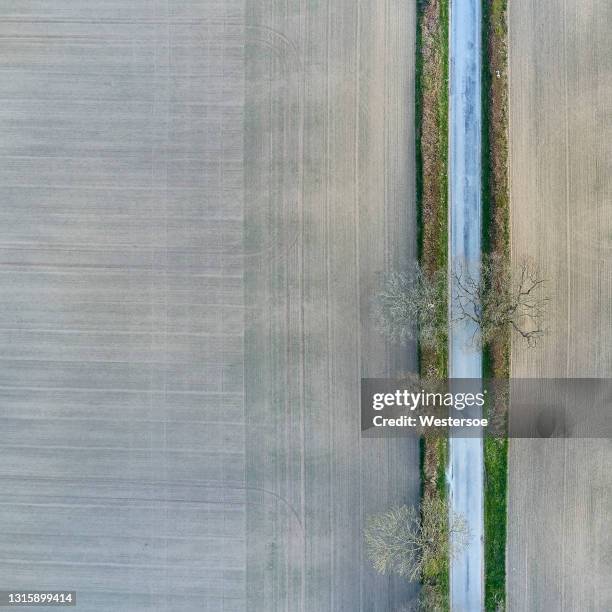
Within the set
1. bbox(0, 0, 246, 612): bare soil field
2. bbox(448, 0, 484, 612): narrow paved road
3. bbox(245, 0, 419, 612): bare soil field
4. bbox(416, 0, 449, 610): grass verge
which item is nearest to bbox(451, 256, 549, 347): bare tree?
bbox(448, 0, 484, 612): narrow paved road

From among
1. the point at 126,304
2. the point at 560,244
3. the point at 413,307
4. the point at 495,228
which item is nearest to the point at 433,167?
the point at 495,228

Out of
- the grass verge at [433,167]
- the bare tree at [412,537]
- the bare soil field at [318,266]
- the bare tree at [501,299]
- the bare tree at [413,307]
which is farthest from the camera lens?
the bare soil field at [318,266]

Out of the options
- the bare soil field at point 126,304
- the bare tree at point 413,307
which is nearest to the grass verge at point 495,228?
the bare tree at point 413,307

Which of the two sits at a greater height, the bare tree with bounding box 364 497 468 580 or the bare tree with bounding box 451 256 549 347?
the bare tree with bounding box 451 256 549 347

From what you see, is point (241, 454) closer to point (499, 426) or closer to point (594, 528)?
point (499, 426)

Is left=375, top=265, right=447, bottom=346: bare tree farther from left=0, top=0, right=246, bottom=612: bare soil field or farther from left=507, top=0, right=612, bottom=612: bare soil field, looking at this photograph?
left=0, top=0, right=246, bottom=612: bare soil field

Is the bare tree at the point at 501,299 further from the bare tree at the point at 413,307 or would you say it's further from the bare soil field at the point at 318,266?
the bare soil field at the point at 318,266
